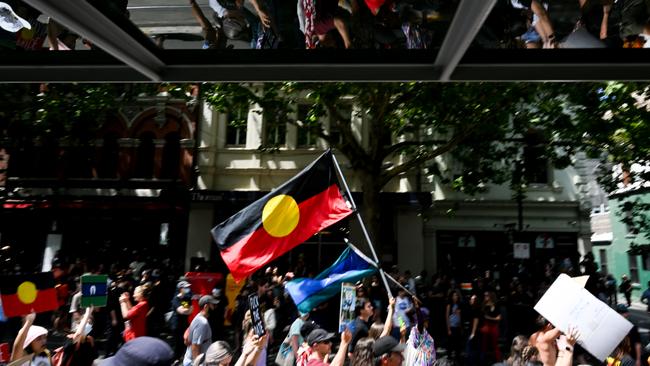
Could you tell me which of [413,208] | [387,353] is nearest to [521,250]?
[413,208]

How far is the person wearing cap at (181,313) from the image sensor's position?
32.8ft

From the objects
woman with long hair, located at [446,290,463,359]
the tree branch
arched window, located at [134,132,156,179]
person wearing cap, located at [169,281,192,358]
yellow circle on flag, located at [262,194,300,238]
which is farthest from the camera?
arched window, located at [134,132,156,179]

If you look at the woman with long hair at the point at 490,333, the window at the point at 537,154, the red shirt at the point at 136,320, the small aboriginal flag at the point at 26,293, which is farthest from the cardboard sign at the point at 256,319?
the window at the point at 537,154

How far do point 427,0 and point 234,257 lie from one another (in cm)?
451

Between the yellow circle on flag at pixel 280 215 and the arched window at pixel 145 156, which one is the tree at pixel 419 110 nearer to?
the yellow circle on flag at pixel 280 215

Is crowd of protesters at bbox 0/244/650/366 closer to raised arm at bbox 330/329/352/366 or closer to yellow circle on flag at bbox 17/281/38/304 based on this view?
raised arm at bbox 330/329/352/366

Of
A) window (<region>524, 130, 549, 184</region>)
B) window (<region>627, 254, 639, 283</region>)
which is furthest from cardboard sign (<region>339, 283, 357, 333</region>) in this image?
window (<region>627, 254, 639, 283</region>)

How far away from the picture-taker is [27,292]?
6.06 meters

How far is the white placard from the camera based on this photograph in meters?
4.31

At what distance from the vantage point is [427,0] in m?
1.89

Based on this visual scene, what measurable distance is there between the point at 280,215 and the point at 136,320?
14.4 ft

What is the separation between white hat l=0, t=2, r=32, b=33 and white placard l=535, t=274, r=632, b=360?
4.47 meters

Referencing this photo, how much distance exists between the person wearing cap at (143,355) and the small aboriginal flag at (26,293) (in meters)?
4.19

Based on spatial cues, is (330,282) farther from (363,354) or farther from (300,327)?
(300,327)
